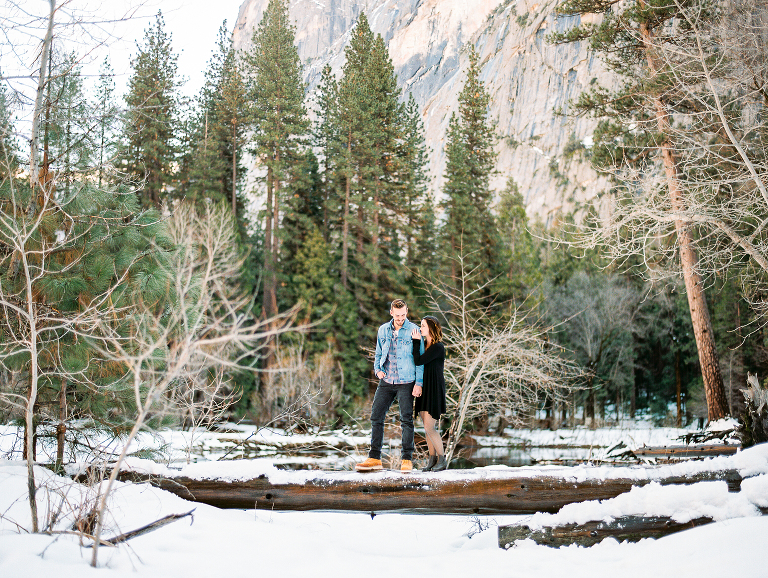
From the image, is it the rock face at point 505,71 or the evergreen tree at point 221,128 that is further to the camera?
the rock face at point 505,71

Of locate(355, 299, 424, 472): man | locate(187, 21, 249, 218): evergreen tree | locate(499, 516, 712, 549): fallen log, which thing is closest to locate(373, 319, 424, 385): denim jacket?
locate(355, 299, 424, 472): man

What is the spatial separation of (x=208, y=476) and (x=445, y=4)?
4801 inches

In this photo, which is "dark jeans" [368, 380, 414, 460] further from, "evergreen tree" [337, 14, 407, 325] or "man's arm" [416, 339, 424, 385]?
"evergreen tree" [337, 14, 407, 325]

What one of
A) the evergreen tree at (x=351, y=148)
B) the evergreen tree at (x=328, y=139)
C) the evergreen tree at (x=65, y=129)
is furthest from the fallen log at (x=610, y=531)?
the evergreen tree at (x=328, y=139)

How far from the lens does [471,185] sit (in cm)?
2616

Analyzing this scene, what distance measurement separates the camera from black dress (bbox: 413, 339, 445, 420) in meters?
5.91

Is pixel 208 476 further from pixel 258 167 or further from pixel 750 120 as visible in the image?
pixel 258 167

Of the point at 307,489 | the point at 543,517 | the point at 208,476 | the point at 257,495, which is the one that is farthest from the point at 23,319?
the point at 543,517

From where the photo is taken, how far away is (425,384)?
19.7 feet

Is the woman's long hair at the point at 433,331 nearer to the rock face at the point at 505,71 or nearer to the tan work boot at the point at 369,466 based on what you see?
the tan work boot at the point at 369,466

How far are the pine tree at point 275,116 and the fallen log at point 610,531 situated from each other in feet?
69.9

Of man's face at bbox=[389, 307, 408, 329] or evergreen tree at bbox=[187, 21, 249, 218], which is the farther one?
evergreen tree at bbox=[187, 21, 249, 218]

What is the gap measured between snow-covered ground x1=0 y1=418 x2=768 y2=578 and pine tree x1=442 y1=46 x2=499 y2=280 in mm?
18713

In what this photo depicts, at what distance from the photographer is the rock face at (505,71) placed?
7306 centimetres
